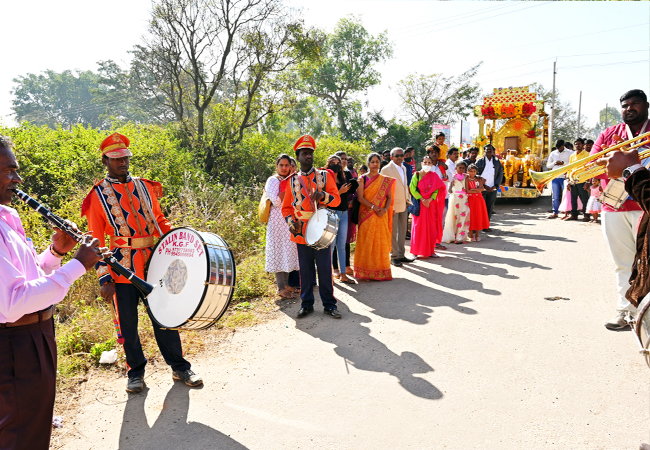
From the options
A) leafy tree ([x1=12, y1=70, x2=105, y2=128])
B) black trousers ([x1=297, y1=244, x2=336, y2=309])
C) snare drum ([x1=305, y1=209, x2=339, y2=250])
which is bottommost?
black trousers ([x1=297, y1=244, x2=336, y2=309])

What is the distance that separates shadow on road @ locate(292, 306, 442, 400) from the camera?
12.2 ft

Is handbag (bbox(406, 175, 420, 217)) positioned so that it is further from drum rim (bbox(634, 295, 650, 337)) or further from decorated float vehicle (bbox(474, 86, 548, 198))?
decorated float vehicle (bbox(474, 86, 548, 198))

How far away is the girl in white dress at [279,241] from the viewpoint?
6.28 meters

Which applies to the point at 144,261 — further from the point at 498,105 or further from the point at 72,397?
the point at 498,105

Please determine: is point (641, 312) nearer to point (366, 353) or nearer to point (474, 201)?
point (366, 353)

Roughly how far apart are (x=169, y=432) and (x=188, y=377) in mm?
682

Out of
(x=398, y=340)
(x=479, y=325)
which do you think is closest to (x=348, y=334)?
(x=398, y=340)

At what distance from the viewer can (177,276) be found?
345 centimetres

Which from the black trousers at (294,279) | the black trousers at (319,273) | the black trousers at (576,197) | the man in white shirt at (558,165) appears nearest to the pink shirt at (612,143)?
the black trousers at (319,273)

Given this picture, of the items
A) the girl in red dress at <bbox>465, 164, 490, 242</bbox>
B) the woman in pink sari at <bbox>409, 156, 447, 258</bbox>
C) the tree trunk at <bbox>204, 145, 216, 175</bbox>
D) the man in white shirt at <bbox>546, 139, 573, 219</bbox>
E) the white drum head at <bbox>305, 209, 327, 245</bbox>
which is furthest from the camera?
the tree trunk at <bbox>204, 145, 216, 175</bbox>

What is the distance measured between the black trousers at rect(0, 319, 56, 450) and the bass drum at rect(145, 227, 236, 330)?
1.05 meters

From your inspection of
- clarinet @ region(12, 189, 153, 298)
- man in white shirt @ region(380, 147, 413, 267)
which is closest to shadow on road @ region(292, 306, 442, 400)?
clarinet @ region(12, 189, 153, 298)

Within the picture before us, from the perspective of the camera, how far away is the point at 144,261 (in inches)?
150

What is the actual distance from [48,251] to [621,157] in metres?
3.74
